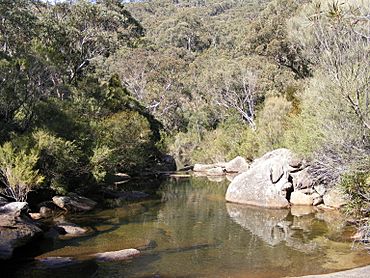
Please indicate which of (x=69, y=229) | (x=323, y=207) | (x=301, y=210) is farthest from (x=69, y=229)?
(x=323, y=207)

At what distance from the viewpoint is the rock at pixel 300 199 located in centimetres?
2831

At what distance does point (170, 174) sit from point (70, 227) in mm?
28319

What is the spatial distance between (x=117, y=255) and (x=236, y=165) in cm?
3103

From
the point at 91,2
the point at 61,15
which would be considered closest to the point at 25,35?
the point at 61,15

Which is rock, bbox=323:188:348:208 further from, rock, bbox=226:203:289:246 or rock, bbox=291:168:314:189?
rock, bbox=226:203:289:246

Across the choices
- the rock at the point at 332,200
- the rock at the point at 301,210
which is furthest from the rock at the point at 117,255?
the rock at the point at 332,200

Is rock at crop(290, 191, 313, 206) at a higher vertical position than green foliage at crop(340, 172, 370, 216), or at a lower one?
lower

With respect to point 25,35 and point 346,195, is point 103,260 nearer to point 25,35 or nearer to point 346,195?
point 346,195

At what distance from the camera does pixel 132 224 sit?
76.9ft

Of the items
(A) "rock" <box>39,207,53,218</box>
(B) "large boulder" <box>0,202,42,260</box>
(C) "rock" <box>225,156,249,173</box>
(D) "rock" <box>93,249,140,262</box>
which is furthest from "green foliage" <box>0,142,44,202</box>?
(C) "rock" <box>225,156,249,173</box>

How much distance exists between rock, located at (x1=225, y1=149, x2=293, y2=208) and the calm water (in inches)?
40.0

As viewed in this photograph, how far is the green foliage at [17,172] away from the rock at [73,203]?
2856mm

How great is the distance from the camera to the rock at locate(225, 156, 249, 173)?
1820 inches

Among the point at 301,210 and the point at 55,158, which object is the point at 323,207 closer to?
the point at 301,210
